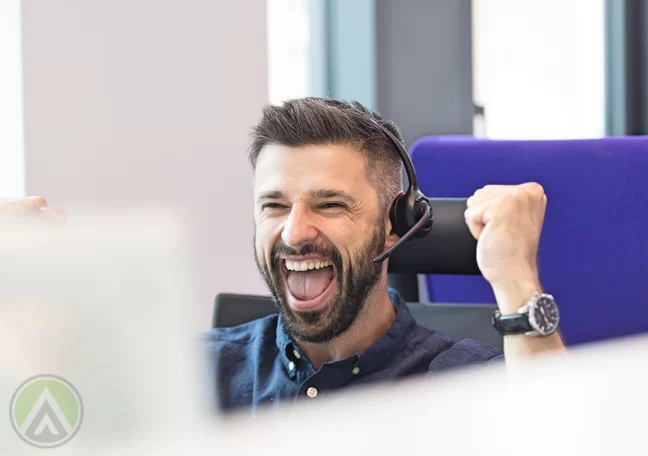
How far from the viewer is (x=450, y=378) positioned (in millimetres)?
340

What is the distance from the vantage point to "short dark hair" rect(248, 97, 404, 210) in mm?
1488

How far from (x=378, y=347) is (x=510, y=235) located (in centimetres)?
29

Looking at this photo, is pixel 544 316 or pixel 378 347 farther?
pixel 378 347

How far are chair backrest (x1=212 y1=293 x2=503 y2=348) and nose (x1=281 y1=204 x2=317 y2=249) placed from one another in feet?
1.14

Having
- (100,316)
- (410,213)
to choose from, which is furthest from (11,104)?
(100,316)

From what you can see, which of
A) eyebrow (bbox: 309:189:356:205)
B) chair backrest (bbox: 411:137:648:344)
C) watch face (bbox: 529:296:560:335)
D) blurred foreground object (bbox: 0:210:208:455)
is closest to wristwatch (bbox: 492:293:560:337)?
watch face (bbox: 529:296:560:335)

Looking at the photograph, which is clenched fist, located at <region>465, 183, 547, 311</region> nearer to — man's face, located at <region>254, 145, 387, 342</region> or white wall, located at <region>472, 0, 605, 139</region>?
man's face, located at <region>254, 145, 387, 342</region>

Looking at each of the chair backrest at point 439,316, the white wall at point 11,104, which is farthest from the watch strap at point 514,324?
the white wall at point 11,104

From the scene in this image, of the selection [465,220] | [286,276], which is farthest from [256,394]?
[465,220]

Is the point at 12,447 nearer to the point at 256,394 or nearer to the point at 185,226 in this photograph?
the point at 185,226

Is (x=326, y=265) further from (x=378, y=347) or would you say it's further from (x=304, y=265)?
(x=378, y=347)

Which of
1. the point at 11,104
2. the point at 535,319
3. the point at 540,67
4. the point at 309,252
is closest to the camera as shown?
the point at 535,319

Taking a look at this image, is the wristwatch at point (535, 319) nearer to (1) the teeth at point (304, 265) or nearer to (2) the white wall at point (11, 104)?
(1) the teeth at point (304, 265)

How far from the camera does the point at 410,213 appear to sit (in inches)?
55.8
